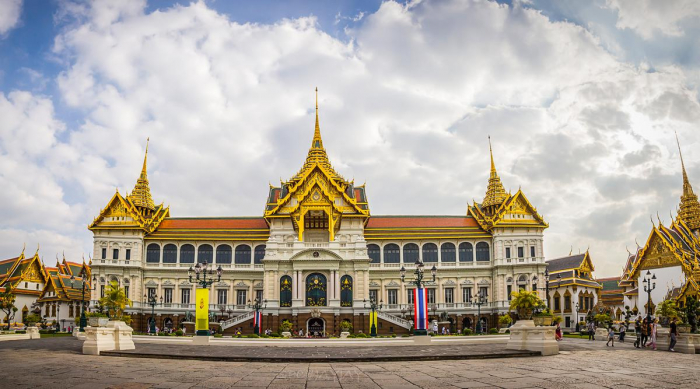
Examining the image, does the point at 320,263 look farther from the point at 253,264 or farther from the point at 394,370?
the point at 394,370

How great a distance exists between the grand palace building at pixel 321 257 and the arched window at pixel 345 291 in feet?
0.32

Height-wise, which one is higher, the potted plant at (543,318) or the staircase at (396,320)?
the potted plant at (543,318)

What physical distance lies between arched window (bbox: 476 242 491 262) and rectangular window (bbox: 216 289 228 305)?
1071 inches

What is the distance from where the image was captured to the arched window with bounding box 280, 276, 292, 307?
180 ft

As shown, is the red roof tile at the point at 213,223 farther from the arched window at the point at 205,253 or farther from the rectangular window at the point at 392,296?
the rectangular window at the point at 392,296

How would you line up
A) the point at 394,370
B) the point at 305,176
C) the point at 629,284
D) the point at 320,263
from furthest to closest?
the point at 629,284, the point at 305,176, the point at 320,263, the point at 394,370

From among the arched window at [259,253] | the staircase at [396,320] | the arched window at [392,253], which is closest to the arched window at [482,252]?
the arched window at [392,253]

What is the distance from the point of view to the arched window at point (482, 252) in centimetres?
6050

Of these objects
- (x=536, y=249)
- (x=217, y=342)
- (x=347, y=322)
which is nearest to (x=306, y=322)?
(x=347, y=322)

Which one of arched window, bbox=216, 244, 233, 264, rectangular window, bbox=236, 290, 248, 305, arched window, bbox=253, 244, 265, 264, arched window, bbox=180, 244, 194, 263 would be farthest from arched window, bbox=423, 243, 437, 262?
arched window, bbox=180, 244, 194, 263

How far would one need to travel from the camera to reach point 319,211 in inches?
2270

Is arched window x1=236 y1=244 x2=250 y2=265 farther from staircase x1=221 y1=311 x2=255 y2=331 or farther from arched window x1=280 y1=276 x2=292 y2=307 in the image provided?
staircase x1=221 y1=311 x2=255 y2=331

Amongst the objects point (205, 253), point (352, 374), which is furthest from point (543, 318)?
point (205, 253)

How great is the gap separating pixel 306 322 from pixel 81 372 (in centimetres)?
3782
